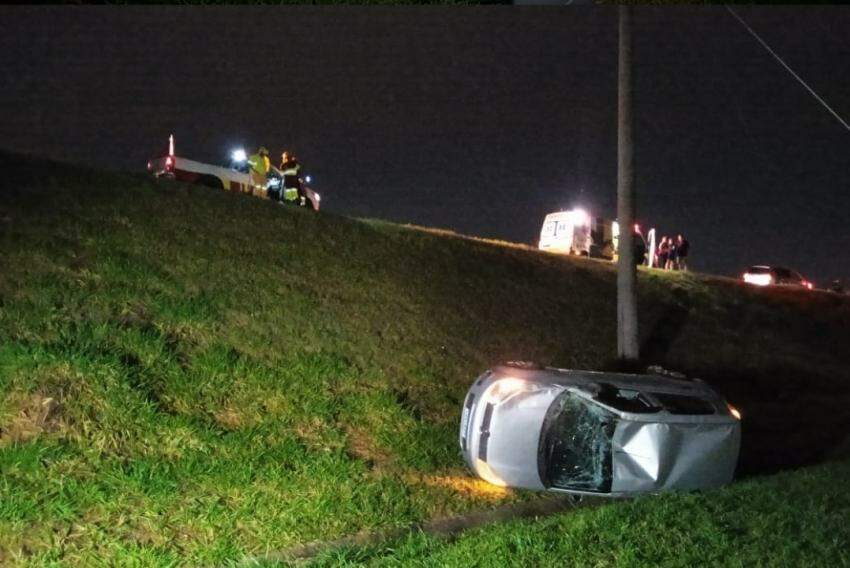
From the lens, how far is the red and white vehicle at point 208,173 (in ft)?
59.7

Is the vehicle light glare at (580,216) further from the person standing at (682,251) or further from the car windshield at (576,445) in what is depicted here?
the car windshield at (576,445)

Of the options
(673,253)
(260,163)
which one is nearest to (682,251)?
(673,253)

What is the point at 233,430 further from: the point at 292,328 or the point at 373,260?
the point at 373,260

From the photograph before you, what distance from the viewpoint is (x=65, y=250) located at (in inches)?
412

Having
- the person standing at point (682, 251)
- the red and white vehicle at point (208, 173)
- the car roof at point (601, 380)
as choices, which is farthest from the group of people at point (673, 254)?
the car roof at point (601, 380)

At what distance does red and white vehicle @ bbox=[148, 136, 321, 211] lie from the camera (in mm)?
18188

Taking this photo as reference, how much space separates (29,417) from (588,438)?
452 cm

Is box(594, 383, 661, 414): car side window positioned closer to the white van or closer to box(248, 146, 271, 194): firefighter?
box(248, 146, 271, 194): firefighter

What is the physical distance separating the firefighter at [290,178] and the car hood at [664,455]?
37.4 feet

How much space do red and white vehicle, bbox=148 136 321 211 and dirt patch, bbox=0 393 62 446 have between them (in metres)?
11.0

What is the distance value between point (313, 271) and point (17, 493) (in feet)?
23.2

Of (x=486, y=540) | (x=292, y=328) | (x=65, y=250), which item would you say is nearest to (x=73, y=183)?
(x=65, y=250)

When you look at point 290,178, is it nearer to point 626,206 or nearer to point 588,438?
point 626,206

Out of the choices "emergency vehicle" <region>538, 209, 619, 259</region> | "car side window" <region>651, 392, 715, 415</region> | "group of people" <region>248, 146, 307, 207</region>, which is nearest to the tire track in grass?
"car side window" <region>651, 392, 715, 415</region>
